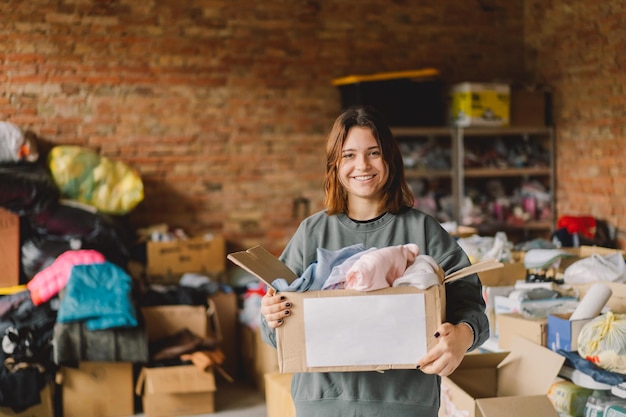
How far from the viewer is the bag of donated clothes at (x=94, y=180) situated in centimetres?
507

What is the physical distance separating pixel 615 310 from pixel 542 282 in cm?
50

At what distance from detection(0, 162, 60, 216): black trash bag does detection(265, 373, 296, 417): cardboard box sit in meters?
2.18

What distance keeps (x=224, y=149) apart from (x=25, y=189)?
153 cm

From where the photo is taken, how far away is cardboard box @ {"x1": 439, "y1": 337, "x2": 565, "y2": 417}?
2.48 meters

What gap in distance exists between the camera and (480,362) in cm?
299

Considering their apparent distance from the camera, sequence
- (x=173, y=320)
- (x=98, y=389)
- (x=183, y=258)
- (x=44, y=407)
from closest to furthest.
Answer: (x=44, y=407) → (x=98, y=389) → (x=173, y=320) → (x=183, y=258)

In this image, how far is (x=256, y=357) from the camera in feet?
16.5

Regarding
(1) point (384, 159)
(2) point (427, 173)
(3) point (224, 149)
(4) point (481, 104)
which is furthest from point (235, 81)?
(1) point (384, 159)

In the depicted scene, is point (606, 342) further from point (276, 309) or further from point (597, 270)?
point (276, 309)

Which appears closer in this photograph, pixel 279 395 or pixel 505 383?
pixel 505 383

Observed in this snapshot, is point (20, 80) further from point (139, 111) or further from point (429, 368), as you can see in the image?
point (429, 368)

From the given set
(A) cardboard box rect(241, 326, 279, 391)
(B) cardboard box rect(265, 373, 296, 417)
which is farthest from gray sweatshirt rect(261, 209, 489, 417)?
(A) cardboard box rect(241, 326, 279, 391)

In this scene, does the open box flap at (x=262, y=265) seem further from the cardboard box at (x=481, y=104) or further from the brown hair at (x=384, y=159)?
the cardboard box at (x=481, y=104)

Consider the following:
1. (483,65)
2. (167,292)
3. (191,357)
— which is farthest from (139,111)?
(483,65)
